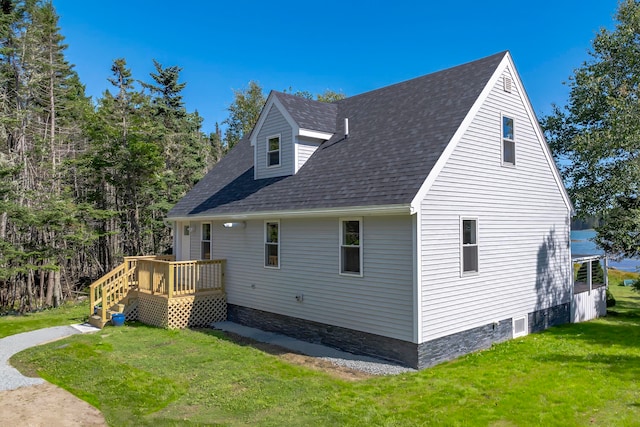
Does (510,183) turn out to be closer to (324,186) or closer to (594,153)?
(324,186)

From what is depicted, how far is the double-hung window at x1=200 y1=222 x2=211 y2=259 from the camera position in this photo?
14.9 metres

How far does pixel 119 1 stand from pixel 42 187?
1031cm

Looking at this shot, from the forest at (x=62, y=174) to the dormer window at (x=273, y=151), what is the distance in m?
9.48

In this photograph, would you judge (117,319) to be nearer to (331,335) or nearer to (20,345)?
(20,345)

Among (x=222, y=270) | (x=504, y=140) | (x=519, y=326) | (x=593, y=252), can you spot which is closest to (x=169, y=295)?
(x=222, y=270)

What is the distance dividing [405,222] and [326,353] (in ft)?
11.9

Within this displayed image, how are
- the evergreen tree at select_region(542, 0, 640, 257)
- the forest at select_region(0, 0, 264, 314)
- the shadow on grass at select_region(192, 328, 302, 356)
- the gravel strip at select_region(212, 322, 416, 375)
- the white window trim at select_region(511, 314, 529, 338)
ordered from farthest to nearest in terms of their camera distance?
1. the forest at select_region(0, 0, 264, 314)
2. the evergreen tree at select_region(542, 0, 640, 257)
3. the white window trim at select_region(511, 314, 529, 338)
4. the shadow on grass at select_region(192, 328, 302, 356)
5. the gravel strip at select_region(212, 322, 416, 375)

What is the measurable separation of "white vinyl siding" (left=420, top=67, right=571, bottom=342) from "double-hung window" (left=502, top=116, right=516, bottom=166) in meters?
0.19

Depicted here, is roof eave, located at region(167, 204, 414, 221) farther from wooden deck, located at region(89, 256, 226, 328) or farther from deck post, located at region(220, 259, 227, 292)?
wooden deck, located at region(89, 256, 226, 328)

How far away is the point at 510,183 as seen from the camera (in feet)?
36.9

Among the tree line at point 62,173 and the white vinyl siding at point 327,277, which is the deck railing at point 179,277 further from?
the tree line at point 62,173

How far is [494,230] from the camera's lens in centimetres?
1062

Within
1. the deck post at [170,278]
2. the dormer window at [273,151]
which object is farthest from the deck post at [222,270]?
the dormer window at [273,151]

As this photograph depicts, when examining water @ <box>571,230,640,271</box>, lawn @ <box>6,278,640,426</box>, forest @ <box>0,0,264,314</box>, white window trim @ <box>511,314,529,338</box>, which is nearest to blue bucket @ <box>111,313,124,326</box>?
lawn @ <box>6,278,640,426</box>
